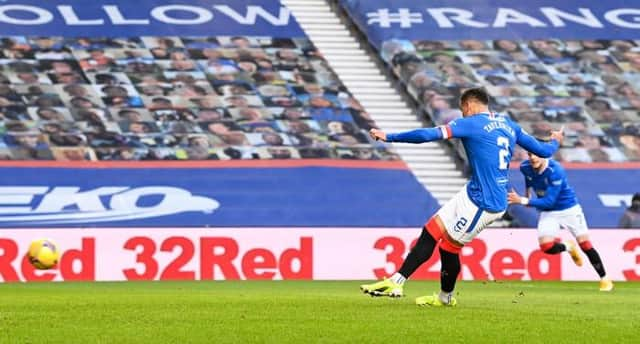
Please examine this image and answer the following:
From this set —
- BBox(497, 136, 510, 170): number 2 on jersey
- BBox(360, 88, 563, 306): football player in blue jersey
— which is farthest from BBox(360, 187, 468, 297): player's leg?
BBox(497, 136, 510, 170): number 2 on jersey

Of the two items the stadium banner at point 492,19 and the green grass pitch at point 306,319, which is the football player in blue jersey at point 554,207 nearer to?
the green grass pitch at point 306,319

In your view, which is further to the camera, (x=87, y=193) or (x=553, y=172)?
(x=87, y=193)

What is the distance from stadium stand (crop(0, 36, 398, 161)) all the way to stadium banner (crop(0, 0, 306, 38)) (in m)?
0.31

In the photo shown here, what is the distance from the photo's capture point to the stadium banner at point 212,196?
3008cm

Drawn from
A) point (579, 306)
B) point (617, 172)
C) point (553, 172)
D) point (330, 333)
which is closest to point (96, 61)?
point (617, 172)

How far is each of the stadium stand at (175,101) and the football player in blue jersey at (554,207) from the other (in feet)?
33.7

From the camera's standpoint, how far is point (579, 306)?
1484cm

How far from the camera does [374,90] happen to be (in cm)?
3466

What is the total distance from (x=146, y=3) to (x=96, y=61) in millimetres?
2605

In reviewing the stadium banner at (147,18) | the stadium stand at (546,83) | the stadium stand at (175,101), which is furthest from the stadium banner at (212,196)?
the stadium banner at (147,18)

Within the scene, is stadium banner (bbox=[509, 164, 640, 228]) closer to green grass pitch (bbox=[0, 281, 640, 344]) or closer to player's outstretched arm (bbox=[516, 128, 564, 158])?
green grass pitch (bbox=[0, 281, 640, 344])

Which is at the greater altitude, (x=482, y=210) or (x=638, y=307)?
(x=482, y=210)

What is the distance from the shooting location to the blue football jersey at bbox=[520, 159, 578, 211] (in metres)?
21.4

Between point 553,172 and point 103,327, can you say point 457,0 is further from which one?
point 103,327
